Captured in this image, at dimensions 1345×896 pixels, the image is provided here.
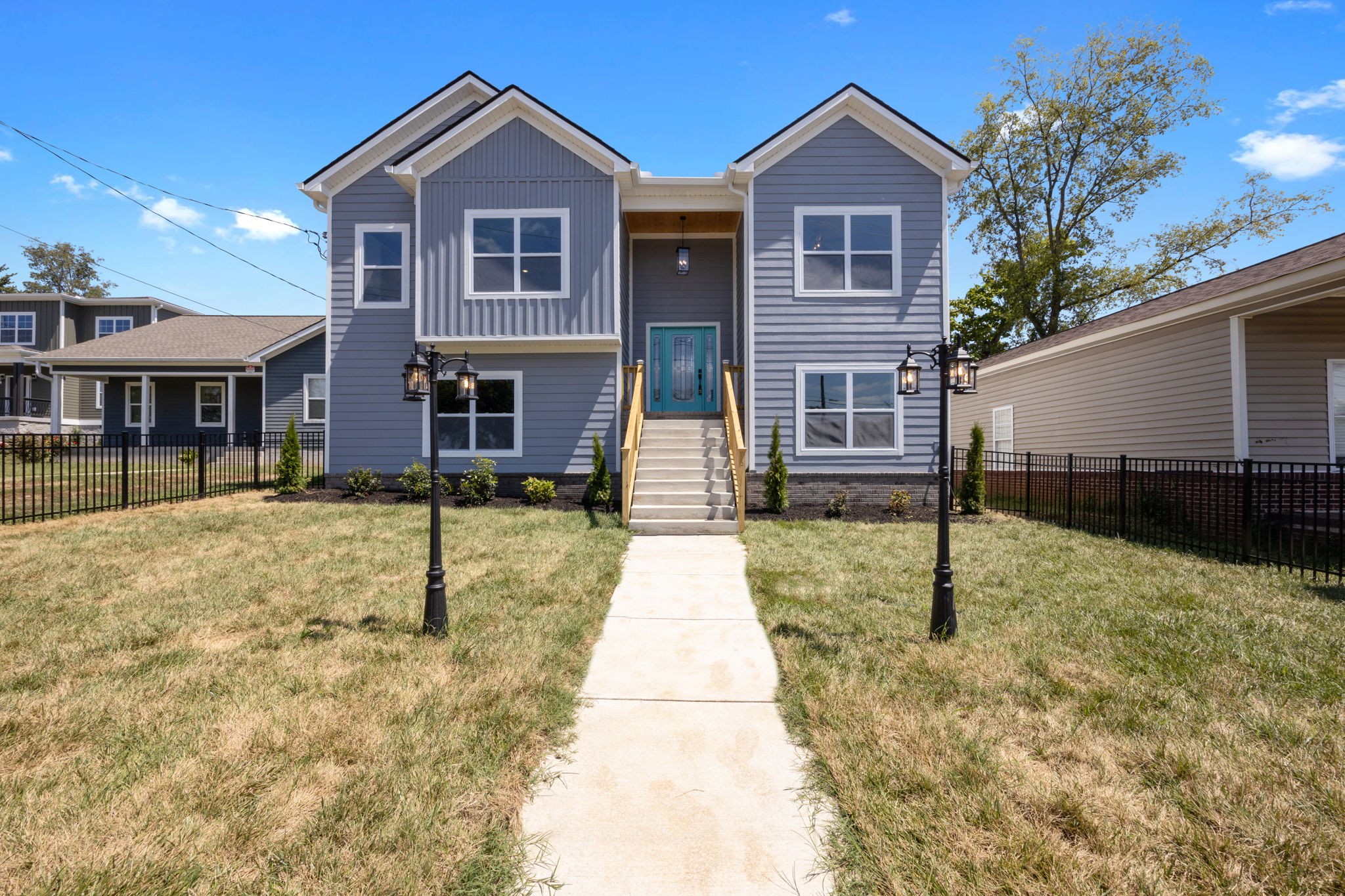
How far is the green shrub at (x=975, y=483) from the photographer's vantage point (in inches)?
460

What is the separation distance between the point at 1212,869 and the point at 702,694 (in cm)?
251

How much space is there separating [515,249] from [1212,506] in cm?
1286

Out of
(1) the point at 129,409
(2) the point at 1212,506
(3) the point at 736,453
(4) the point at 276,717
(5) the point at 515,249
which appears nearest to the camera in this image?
(4) the point at 276,717

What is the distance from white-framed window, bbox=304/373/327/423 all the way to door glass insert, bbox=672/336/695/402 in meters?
12.6

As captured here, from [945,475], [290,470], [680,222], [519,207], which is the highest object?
[680,222]

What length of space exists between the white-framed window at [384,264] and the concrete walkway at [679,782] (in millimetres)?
10305

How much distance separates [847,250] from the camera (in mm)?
12375

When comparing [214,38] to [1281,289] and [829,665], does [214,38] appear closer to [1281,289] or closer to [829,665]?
[829,665]

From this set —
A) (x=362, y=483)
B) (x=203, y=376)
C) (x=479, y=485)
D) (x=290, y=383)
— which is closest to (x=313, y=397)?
(x=290, y=383)

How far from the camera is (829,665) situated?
427 centimetres

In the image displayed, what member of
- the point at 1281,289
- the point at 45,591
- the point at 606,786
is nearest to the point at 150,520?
the point at 45,591

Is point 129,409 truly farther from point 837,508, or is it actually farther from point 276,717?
point 276,717

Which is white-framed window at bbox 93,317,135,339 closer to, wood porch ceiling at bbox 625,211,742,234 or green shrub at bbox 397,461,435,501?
green shrub at bbox 397,461,435,501

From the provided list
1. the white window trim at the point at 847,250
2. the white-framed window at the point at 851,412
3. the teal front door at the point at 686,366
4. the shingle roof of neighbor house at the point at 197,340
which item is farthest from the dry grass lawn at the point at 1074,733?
the shingle roof of neighbor house at the point at 197,340
